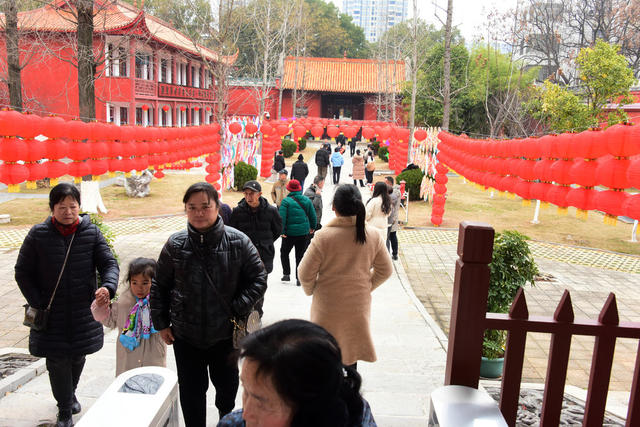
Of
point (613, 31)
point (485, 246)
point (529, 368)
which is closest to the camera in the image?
point (485, 246)

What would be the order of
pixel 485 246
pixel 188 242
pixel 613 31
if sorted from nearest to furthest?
pixel 485 246 → pixel 188 242 → pixel 613 31

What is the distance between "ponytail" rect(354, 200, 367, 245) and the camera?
334cm

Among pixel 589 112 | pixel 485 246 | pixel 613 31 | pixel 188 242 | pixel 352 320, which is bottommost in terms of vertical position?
pixel 352 320

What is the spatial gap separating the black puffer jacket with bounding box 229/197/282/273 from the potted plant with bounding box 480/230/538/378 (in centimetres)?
212

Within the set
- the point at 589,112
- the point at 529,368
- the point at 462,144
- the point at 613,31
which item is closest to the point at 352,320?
the point at 529,368

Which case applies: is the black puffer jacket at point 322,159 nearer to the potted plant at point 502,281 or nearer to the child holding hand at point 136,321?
the potted plant at point 502,281

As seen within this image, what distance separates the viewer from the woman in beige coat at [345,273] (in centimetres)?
337

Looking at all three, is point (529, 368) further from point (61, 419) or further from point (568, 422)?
point (61, 419)

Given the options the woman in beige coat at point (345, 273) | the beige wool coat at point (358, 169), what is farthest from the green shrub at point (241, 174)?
the woman in beige coat at point (345, 273)

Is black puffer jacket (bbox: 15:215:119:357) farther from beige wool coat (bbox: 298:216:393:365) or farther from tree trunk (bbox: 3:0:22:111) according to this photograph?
tree trunk (bbox: 3:0:22:111)

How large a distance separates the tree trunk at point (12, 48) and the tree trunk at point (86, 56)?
1456mm

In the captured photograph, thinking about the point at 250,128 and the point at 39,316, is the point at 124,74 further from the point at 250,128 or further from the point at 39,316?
the point at 39,316

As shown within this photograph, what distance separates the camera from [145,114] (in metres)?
26.8

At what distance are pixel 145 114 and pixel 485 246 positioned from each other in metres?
27.0
